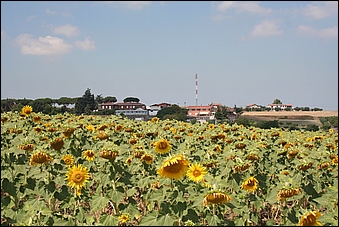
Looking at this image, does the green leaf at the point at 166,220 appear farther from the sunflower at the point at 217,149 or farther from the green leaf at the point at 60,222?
the sunflower at the point at 217,149

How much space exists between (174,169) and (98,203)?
63 centimetres

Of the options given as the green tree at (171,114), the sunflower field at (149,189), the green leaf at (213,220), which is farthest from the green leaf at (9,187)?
the green tree at (171,114)

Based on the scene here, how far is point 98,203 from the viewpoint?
8.45 ft

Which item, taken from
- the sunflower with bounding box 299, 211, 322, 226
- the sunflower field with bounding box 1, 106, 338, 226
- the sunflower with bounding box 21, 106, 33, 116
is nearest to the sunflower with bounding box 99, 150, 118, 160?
the sunflower field with bounding box 1, 106, 338, 226

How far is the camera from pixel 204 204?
231cm

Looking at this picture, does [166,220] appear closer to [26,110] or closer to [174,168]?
[174,168]

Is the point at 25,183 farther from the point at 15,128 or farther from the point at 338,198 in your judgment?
the point at 338,198

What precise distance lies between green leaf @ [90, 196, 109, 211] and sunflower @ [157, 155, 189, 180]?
0.48m

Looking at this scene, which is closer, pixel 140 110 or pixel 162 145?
pixel 162 145

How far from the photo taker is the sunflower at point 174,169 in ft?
7.86

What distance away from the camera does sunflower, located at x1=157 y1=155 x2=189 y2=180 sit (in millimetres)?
2396

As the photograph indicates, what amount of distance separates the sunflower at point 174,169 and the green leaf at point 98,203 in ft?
1.58

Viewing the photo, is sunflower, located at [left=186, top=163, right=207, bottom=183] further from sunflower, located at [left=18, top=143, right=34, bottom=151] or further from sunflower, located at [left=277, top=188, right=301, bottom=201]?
sunflower, located at [left=18, top=143, right=34, bottom=151]

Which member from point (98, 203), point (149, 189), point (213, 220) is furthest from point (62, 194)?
point (213, 220)
